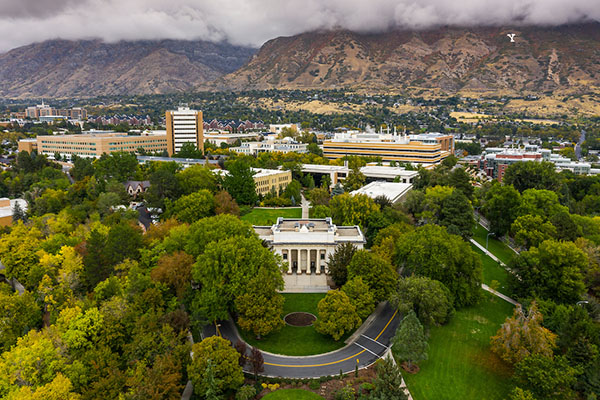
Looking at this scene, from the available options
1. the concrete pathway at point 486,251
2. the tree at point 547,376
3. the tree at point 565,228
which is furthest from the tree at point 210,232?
the tree at point 565,228

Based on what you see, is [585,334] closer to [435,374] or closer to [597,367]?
[597,367]

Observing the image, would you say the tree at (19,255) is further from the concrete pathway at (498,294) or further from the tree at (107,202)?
the concrete pathway at (498,294)

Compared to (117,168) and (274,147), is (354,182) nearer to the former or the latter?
(117,168)

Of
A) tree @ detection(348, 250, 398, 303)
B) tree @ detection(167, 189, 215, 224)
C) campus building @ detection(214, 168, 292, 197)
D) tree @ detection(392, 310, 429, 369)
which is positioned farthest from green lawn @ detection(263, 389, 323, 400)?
campus building @ detection(214, 168, 292, 197)

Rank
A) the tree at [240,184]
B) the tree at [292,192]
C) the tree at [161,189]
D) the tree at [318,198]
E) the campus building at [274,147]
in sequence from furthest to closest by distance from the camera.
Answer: the campus building at [274,147]
the tree at [292,192]
the tree at [240,184]
the tree at [318,198]
the tree at [161,189]

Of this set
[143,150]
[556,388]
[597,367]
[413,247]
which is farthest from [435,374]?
[143,150]

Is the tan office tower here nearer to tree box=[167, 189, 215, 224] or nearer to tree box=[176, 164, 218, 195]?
tree box=[176, 164, 218, 195]
